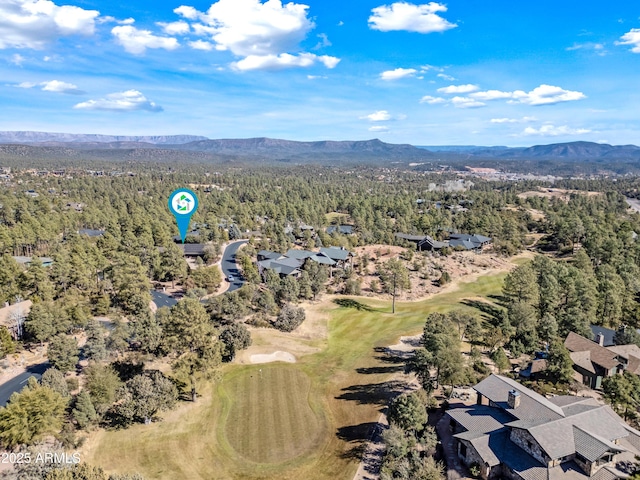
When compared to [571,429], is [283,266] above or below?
above

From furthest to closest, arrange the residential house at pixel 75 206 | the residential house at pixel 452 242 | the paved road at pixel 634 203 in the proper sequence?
the paved road at pixel 634 203
the residential house at pixel 75 206
the residential house at pixel 452 242

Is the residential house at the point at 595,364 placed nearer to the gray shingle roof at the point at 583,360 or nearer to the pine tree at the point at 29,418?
the gray shingle roof at the point at 583,360

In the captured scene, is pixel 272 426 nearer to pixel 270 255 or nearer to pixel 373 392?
pixel 373 392

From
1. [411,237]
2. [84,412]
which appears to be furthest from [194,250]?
[84,412]

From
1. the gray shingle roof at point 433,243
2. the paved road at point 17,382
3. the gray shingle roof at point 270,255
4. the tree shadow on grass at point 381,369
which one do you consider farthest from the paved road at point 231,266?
the gray shingle roof at point 433,243

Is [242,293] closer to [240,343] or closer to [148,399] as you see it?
[240,343]

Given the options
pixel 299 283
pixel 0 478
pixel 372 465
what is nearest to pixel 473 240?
pixel 299 283
